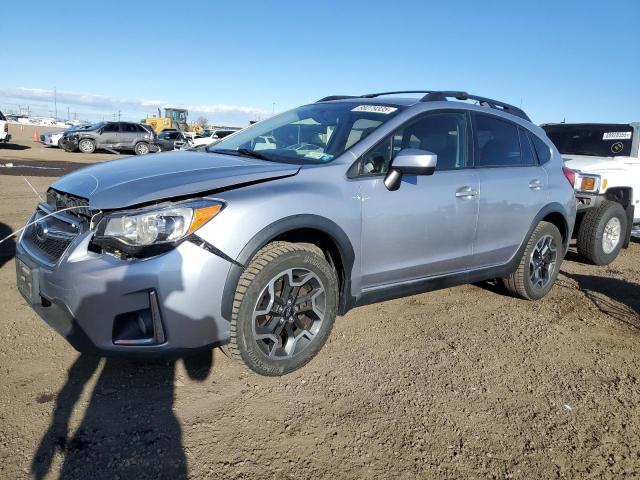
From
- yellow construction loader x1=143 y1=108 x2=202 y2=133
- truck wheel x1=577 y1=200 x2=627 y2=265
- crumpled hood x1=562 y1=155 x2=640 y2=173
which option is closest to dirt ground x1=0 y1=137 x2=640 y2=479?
truck wheel x1=577 y1=200 x2=627 y2=265

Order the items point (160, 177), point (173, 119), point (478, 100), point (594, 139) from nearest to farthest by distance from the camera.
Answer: point (160, 177) < point (478, 100) < point (594, 139) < point (173, 119)

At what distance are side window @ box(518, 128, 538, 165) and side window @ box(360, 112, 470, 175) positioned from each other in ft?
2.68

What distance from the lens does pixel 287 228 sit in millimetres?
2922

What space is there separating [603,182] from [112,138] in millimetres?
22634

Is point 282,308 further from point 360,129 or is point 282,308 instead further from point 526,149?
point 526,149

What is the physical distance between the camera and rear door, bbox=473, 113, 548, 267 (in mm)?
4059

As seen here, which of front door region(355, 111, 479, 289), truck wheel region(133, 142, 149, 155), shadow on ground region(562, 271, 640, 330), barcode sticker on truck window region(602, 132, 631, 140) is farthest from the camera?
truck wheel region(133, 142, 149, 155)

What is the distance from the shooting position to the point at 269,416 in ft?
8.81

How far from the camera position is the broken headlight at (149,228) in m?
2.57

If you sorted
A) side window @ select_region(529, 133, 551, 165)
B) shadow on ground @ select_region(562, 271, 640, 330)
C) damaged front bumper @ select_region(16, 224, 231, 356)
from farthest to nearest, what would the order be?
side window @ select_region(529, 133, 551, 165)
shadow on ground @ select_region(562, 271, 640, 330)
damaged front bumper @ select_region(16, 224, 231, 356)

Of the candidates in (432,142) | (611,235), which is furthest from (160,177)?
(611,235)

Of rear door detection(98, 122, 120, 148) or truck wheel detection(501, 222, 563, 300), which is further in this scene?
rear door detection(98, 122, 120, 148)

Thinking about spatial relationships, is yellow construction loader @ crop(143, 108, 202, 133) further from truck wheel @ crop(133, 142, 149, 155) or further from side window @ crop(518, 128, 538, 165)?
side window @ crop(518, 128, 538, 165)

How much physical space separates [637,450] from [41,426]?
2902 mm
